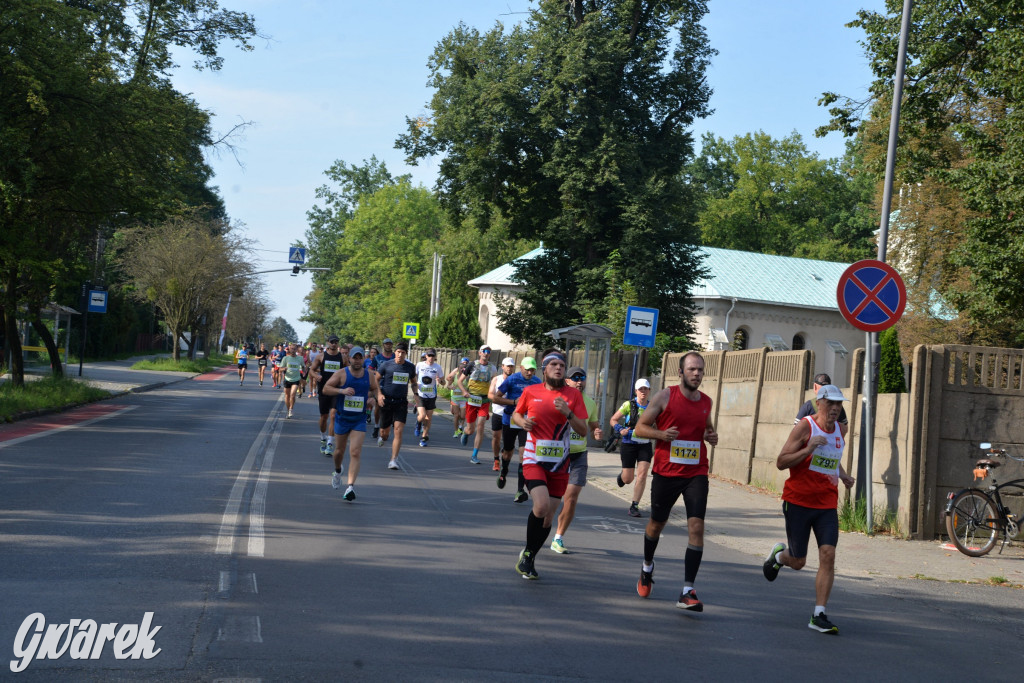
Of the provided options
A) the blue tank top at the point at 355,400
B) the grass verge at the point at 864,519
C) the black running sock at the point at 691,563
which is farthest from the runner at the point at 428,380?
the black running sock at the point at 691,563

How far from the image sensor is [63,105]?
2105cm

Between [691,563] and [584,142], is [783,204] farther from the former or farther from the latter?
[691,563]

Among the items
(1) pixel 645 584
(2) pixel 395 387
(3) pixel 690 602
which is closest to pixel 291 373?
(2) pixel 395 387

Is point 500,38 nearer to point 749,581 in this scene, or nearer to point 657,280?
point 657,280

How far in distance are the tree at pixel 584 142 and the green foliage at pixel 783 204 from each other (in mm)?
37848

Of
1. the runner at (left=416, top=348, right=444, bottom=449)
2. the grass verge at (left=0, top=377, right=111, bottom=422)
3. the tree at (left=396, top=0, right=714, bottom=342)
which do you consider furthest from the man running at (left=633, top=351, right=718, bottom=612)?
the tree at (left=396, top=0, right=714, bottom=342)

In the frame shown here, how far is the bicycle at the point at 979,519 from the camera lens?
11539mm

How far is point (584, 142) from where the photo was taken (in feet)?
115

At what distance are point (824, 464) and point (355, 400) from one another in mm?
6504

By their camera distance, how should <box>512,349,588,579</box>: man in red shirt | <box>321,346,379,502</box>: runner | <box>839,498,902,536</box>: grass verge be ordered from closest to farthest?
1. <box>512,349,588,579</box>: man in red shirt
2. <box>321,346,379,502</box>: runner
3. <box>839,498,902,536</box>: grass verge

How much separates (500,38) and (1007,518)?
97.5ft

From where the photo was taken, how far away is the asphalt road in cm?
581

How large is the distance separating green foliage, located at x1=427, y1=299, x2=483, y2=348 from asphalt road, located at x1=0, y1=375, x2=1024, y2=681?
45295 millimetres

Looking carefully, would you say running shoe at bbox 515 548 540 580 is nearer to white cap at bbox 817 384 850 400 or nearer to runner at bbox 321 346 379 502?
white cap at bbox 817 384 850 400
